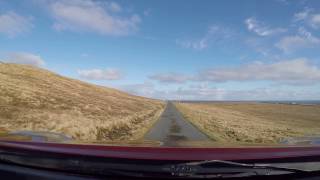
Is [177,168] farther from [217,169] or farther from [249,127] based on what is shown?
[249,127]

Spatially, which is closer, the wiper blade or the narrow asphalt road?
the wiper blade

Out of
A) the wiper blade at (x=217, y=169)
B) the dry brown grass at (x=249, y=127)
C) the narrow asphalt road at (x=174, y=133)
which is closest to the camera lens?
the wiper blade at (x=217, y=169)

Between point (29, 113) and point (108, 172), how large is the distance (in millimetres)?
32457

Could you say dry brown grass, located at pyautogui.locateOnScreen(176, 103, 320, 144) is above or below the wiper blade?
below

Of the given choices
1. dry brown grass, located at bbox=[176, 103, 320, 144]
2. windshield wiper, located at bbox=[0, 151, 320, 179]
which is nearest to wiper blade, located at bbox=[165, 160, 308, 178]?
windshield wiper, located at bbox=[0, 151, 320, 179]

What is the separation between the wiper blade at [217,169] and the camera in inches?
98.5

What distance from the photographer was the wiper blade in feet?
8.21

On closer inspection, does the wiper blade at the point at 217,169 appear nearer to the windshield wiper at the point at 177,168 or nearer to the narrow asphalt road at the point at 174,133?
the windshield wiper at the point at 177,168

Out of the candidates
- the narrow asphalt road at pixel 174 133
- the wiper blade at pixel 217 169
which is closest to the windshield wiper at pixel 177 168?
the wiper blade at pixel 217 169

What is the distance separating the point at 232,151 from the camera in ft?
8.60

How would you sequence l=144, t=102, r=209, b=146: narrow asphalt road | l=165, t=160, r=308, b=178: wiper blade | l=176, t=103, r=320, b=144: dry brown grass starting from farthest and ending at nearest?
l=176, t=103, r=320, b=144: dry brown grass, l=144, t=102, r=209, b=146: narrow asphalt road, l=165, t=160, r=308, b=178: wiper blade

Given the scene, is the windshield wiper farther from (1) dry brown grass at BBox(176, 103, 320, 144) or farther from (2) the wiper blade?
(1) dry brown grass at BBox(176, 103, 320, 144)

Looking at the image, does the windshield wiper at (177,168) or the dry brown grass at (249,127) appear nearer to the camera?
the windshield wiper at (177,168)

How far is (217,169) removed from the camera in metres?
2.52
